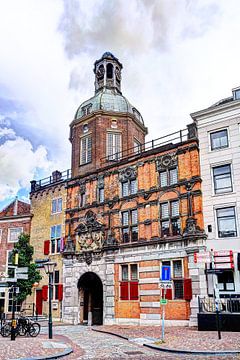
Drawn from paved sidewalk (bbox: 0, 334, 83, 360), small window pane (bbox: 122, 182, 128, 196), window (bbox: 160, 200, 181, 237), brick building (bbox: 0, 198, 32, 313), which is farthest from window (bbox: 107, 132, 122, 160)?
paved sidewalk (bbox: 0, 334, 83, 360)

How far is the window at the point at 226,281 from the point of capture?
21.6 metres

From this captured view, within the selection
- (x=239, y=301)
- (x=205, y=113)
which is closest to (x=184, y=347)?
(x=239, y=301)

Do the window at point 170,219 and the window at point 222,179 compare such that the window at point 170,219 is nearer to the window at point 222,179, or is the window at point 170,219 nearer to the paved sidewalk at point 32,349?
the window at point 222,179

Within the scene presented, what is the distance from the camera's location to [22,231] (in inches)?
1380

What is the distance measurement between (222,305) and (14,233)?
21644mm

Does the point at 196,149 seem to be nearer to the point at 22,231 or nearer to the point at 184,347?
the point at 184,347

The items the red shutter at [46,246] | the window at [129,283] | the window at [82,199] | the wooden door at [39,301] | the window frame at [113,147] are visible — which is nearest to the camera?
the window at [129,283]

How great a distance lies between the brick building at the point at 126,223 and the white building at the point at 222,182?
595 mm

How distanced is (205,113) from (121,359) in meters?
17.3

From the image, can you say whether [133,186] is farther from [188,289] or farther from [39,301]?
[39,301]

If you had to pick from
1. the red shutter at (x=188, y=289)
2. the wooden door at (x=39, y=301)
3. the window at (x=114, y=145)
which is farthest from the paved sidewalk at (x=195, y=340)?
the window at (x=114, y=145)

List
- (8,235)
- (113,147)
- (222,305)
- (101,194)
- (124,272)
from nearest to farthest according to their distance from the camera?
(222,305) → (124,272) → (101,194) → (113,147) → (8,235)

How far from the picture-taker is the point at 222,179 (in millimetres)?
23688

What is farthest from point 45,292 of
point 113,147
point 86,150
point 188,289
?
point 188,289
